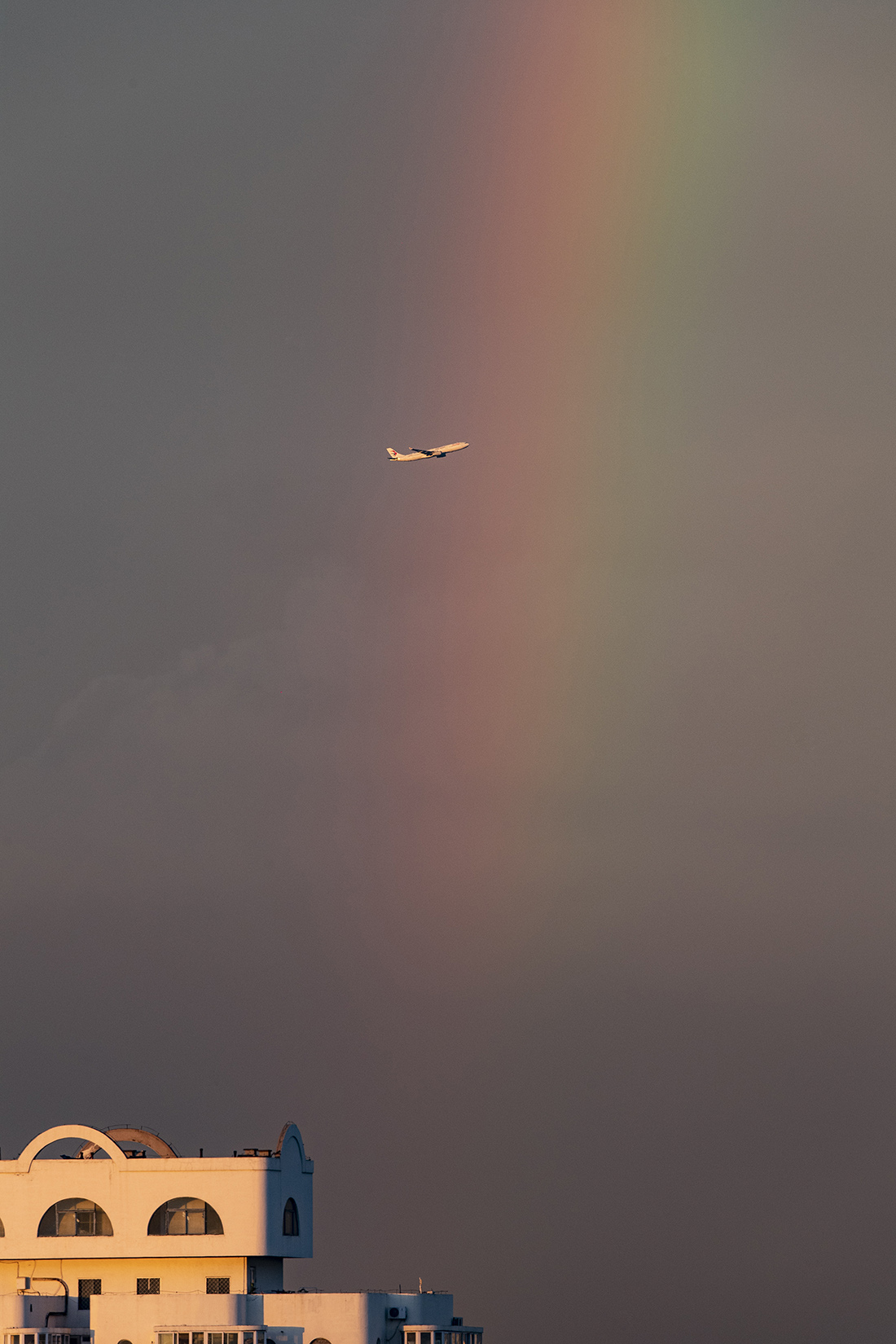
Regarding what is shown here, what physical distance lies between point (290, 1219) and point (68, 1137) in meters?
14.3

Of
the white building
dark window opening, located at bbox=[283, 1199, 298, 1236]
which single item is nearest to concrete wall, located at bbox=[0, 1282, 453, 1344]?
the white building

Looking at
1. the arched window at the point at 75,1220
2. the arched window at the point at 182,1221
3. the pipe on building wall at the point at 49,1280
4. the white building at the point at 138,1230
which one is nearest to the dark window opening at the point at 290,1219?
the white building at the point at 138,1230

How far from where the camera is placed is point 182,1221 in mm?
122000

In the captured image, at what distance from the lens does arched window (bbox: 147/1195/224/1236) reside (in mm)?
121875

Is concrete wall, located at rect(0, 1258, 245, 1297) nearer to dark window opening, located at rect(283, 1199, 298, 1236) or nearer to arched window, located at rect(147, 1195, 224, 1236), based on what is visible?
arched window, located at rect(147, 1195, 224, 1236)

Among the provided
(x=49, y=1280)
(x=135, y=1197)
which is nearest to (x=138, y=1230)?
(x=135, y=1197)

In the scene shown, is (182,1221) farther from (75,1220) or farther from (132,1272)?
(75,1220)

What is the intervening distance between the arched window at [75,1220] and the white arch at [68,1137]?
2942 millimetres

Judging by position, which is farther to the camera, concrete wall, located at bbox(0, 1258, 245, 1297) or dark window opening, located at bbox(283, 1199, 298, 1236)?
dark window opening, located at bbox(283, 1199, 298, 1236)

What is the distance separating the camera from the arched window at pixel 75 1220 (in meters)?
122

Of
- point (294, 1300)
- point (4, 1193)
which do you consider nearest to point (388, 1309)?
point (294, 1300)

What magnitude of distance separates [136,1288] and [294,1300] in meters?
10.5

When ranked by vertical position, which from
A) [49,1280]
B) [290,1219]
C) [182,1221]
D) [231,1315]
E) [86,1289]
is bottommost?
[231,1315]

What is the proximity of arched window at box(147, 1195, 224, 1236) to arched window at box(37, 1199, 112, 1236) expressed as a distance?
2.96 meters
